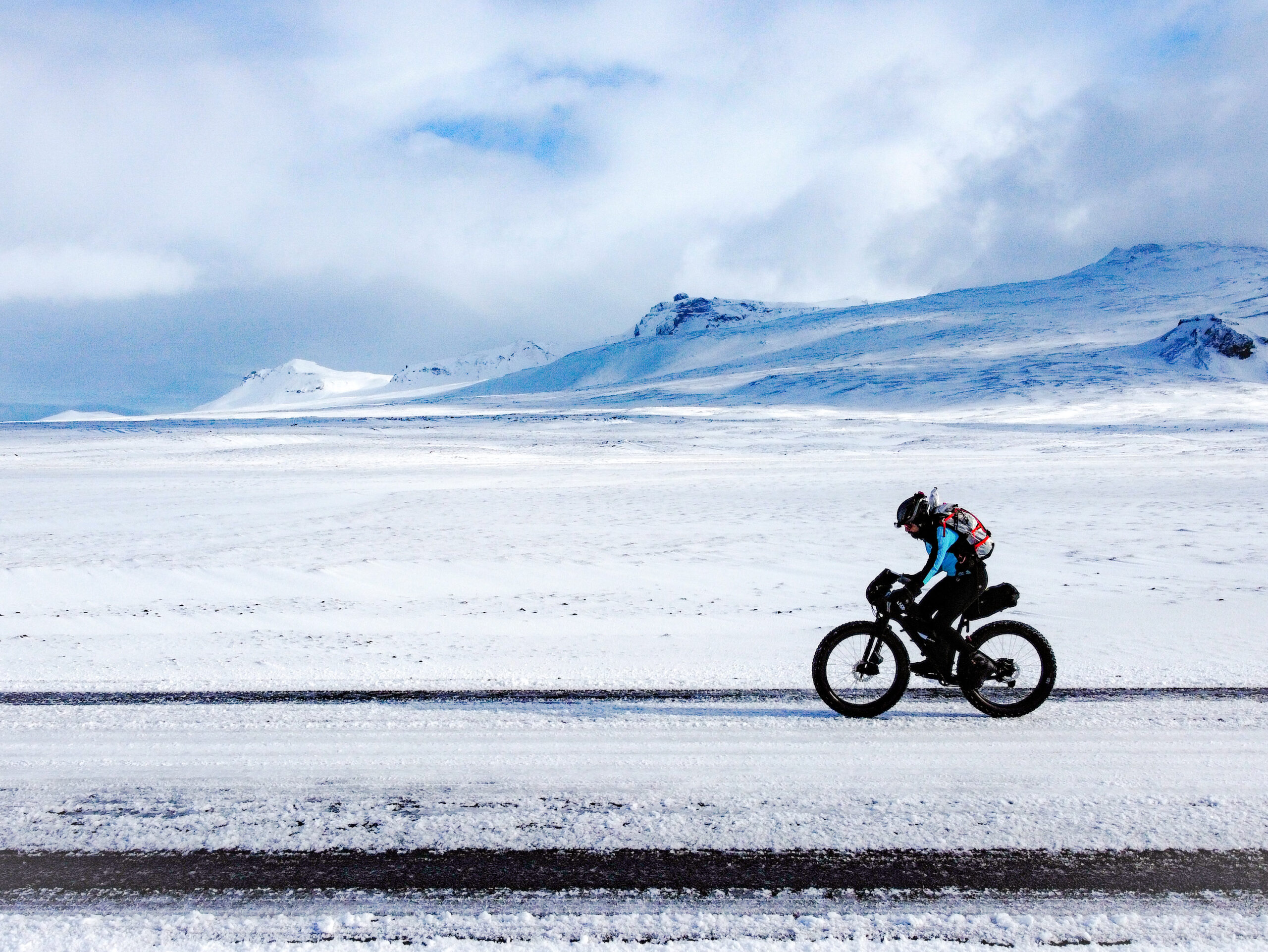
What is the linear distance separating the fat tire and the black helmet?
3.39 ft

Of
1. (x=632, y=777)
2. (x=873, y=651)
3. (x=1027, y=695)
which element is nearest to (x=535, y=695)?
(x=632, y=777)

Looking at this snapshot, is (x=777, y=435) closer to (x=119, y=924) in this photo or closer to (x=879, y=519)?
(x=879, y=519)

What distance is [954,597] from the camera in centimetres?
614

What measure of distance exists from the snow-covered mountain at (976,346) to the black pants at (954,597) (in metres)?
72.6

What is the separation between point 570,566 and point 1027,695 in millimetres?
8620

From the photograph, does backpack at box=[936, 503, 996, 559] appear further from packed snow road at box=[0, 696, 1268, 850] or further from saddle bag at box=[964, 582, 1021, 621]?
packed snow road at box=[0, 696, 1268, 850]

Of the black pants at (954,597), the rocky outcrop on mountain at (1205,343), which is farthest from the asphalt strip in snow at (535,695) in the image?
the rocky outcrop on mountain at (1205,343)

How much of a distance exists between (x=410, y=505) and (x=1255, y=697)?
17.9 m

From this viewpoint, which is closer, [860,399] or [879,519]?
[879,519]

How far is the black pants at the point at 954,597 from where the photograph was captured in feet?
20.1

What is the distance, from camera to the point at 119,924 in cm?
375

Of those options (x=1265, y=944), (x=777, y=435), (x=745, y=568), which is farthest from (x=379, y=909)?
(x=777, y=435)

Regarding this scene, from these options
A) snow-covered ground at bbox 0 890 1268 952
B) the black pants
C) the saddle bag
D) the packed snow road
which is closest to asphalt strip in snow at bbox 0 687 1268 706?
the packed snow road

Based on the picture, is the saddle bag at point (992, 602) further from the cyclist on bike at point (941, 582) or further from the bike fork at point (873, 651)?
the bike fork at point (873, 651)
